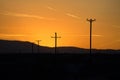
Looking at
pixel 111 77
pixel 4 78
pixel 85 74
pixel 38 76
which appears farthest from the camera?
pixel 85 74

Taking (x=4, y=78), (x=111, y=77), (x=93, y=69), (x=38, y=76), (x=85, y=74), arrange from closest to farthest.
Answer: (x=4, y=78)
(x=38, y=76)
(x=111, y=77)
(x=85, y=74)
(x=93, y=69)

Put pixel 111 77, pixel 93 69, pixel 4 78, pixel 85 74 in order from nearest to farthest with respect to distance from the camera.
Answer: pixel 4 78 < pixel 111 77 < pixel 85 74 < pixel 93 69

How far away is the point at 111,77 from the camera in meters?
49.3

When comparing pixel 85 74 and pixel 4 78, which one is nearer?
pixel 4 78

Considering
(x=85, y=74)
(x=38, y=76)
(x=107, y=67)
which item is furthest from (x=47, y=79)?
(x=107, y=67)

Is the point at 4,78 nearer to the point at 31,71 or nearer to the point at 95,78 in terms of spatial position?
the point at 31,71

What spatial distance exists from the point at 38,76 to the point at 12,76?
2.97m

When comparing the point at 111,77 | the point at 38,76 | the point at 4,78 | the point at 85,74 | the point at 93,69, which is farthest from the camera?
the point at 93,69

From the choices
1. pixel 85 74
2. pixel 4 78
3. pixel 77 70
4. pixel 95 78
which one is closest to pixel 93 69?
pixel 77 70

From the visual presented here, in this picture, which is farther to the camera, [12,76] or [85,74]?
[85,74]

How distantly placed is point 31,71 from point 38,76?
4852 mm

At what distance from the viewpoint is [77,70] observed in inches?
2383

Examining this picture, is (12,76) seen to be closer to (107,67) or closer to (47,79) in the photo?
(47,79)

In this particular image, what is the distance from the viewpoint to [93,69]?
6016 centimetres
